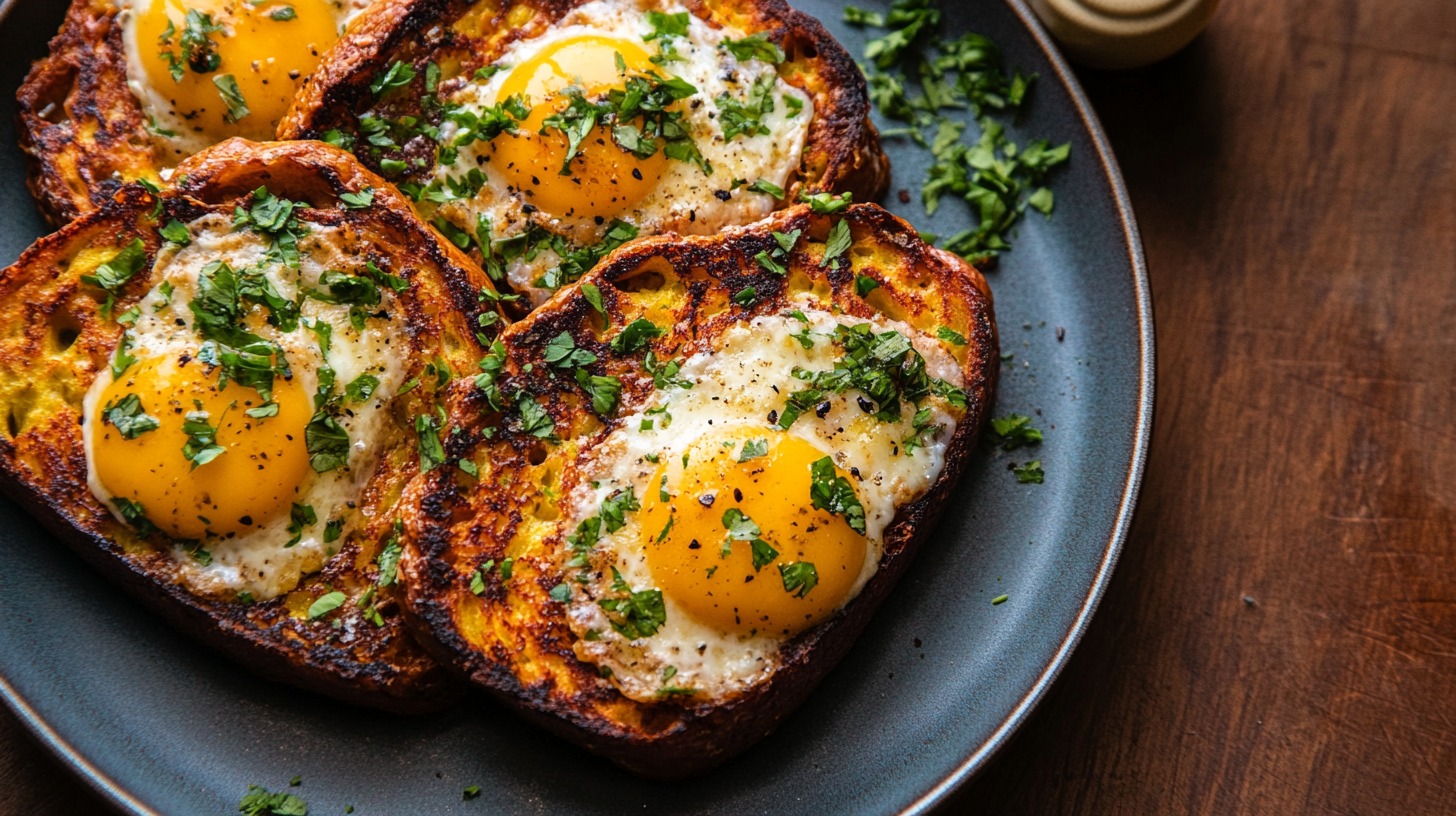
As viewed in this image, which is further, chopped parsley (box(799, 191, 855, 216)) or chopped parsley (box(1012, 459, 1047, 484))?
chopped parsley (box(1012, 459, 1047, 484))

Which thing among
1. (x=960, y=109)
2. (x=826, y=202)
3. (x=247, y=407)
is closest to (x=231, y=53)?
(x=247, y=407)

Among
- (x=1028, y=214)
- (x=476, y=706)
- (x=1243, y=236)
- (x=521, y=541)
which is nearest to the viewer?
(x=521, y=541)

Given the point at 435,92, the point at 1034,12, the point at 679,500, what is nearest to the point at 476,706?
the point at 679,500

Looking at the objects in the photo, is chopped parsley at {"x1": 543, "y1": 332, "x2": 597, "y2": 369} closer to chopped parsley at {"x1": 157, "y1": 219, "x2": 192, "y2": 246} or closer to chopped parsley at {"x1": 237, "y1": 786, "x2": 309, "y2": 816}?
chopped parsley at {"x1": 157, "y1": 219, "x2": 192, "y2": 246}

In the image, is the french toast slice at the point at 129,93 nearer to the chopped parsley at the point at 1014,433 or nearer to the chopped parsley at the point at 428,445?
the chopped parsley at the point at 428,445

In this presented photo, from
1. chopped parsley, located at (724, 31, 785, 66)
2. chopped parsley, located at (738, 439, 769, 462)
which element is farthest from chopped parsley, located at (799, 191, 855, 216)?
chopped parsley, located at (738, 439, 769, 462)

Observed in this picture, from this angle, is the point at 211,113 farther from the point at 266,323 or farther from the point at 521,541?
the point at 521,541
